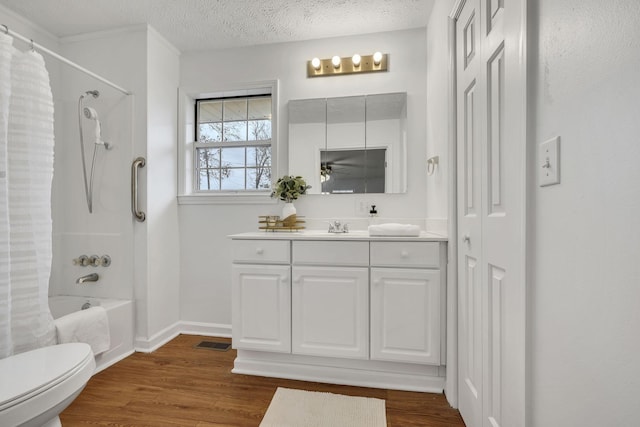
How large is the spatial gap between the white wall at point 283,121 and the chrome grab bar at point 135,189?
1.34 feet

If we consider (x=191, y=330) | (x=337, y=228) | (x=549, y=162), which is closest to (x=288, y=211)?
(x=337, y=228)

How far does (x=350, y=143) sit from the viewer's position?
2461mm

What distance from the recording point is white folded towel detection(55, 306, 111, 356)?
1.77 metres

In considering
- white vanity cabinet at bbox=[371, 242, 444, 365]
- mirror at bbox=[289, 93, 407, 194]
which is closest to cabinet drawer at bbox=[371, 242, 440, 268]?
white vanity cabinet at bbox=[371, 242, 444, 365]

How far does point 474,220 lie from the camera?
1.35 meters

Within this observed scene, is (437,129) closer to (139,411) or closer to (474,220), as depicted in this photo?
(474,220)

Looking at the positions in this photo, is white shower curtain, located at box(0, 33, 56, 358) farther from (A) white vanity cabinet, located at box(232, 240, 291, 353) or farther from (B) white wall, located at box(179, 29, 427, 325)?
(B) white wall, located at box(179, 29, 427, 325)

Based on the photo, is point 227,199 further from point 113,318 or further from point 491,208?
point 491,208

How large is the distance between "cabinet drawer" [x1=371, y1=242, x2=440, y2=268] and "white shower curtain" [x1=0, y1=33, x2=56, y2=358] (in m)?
1.80

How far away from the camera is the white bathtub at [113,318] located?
7.04 ft

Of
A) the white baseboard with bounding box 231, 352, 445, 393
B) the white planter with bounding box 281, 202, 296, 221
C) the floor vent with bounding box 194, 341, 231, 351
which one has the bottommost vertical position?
the floor vent with bounding box 194, 341, 231, 351

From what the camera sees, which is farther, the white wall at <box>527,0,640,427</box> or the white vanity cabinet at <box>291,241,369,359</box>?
the white vanity cabinet at <box>291,241,369,359</box>

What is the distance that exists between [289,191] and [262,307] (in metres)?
0.89

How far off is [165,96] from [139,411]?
7.52 ft
